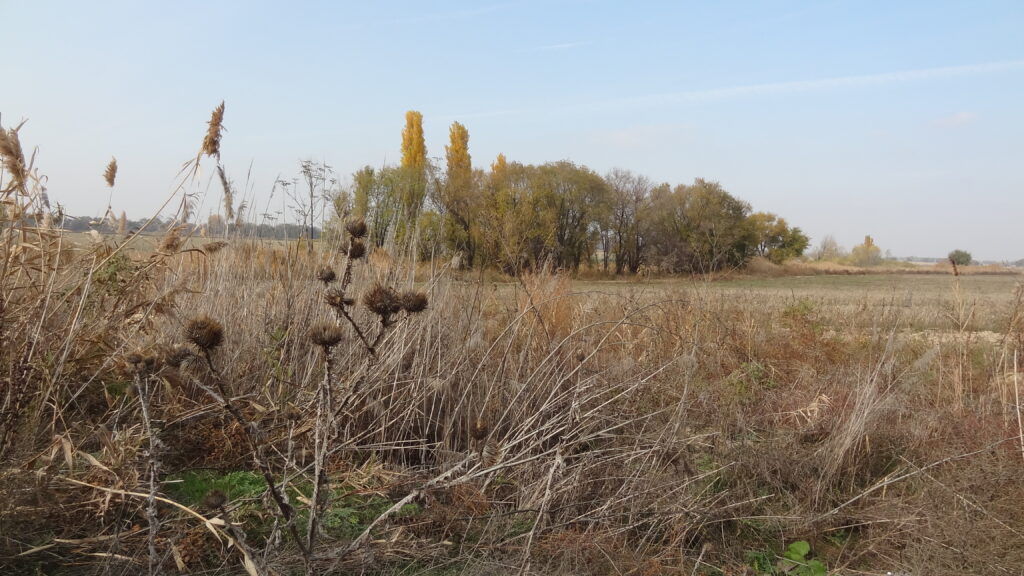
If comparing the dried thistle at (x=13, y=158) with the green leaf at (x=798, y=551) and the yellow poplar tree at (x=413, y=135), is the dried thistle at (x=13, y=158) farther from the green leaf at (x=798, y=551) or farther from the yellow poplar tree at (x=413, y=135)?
the yellow poplar tree at (x=413, y=135)

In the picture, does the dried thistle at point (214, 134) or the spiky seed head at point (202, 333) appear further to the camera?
the dried thistle at point (214, 134)

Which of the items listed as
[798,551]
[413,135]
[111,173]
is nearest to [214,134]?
[111,173]

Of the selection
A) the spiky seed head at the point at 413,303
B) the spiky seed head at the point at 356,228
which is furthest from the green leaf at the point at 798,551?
the spiky seed head at the point at 356,228

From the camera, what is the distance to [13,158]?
251 cm

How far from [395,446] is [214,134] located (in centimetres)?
167

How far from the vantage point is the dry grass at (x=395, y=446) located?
228 centimetres

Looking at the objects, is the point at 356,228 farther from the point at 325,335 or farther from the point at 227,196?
the point at 227,196

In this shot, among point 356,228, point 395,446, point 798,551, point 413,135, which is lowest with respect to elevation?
point 798,551

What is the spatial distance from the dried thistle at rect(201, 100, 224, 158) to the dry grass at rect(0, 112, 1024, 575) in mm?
600

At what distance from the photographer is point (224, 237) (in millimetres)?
4449

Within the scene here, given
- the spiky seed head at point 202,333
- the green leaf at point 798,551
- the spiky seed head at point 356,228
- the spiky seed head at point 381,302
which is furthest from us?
the green leaf at point 798,551

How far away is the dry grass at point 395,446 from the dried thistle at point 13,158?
66mm

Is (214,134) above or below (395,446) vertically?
above

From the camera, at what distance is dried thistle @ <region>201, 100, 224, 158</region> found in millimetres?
2537
